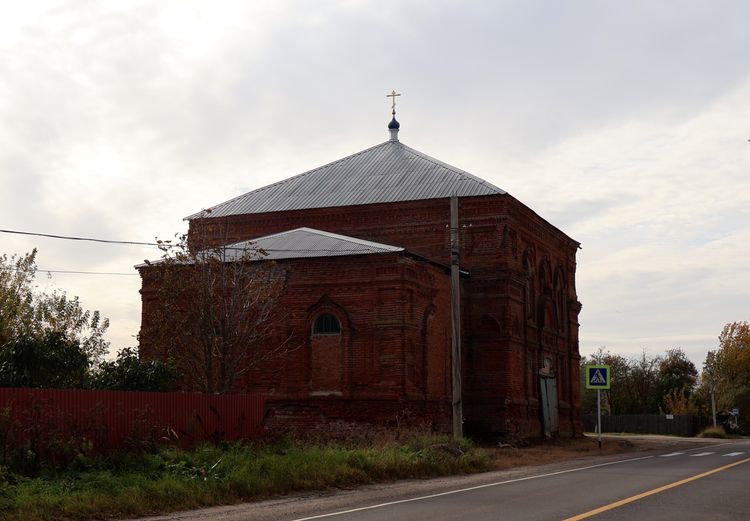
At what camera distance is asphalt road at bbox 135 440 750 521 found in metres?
12.7

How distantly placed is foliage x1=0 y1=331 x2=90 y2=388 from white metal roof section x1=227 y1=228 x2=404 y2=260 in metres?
7.18

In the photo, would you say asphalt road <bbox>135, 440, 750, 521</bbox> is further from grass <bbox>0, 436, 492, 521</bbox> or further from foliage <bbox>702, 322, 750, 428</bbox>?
foliage <bbox>702, 322, 750, 428</bbox>

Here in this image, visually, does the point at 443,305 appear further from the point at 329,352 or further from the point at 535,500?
the point at 535,500

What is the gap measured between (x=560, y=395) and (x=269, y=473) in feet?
91.9

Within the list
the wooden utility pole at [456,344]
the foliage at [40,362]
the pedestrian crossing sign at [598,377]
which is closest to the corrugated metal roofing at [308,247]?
the wooden utility pole at [456,344]

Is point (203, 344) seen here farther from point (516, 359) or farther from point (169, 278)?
point (516, 359)

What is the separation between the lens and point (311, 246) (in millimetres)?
30453

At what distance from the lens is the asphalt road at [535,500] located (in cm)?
1271

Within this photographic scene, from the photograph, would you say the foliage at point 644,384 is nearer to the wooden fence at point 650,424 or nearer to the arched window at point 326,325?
the wooden fence at point 650,424

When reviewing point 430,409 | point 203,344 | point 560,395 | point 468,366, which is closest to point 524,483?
point 203,344

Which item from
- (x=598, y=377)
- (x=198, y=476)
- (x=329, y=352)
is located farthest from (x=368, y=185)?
(x=198, y=476)

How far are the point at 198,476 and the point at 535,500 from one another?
18.7ft

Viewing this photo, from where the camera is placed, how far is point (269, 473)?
16719 millimetres

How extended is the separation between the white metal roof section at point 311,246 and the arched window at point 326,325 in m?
2.00
